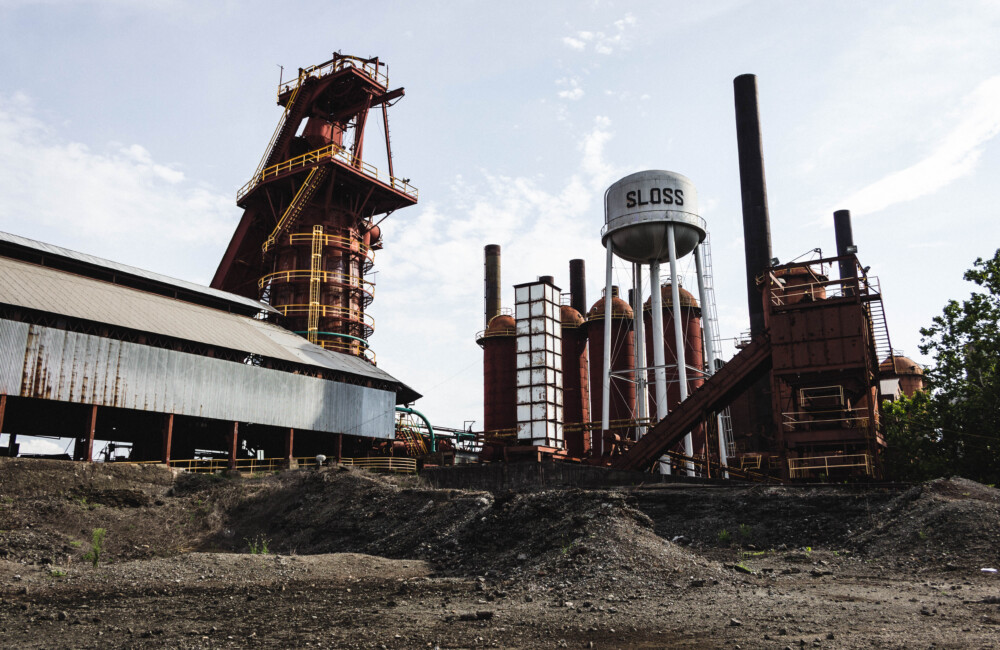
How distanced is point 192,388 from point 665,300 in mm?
27406

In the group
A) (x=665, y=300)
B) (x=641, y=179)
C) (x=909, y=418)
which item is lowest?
(x=909, y=418)

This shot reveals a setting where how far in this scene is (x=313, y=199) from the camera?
4784cm

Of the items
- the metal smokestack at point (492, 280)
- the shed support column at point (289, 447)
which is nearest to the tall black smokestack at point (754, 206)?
the metal smokestack at point (492, 280)

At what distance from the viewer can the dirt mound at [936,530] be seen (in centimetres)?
1587

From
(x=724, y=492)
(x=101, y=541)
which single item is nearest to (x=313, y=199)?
(x=101, y=541)

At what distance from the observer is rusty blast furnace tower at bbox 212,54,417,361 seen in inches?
1817

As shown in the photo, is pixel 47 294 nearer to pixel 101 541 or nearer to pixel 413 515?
pixel 101 541

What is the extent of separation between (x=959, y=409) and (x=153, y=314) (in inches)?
1254

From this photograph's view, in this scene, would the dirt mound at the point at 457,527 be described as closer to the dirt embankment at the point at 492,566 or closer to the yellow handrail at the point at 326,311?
the dirt embankment at the point at 492,566

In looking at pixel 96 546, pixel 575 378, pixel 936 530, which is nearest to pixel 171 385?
pixel 96 546

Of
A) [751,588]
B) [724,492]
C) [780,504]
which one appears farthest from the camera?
[724,492]

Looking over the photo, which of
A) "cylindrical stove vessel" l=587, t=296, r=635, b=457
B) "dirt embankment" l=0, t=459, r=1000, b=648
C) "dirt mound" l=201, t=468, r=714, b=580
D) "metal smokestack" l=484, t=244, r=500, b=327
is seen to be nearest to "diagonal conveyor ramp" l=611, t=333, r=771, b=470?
"dirt embankment" l=0, t=459, r=1000, b=648

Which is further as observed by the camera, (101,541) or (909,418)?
(909,418)

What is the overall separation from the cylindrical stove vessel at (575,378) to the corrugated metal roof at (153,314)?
1149 centimetres
